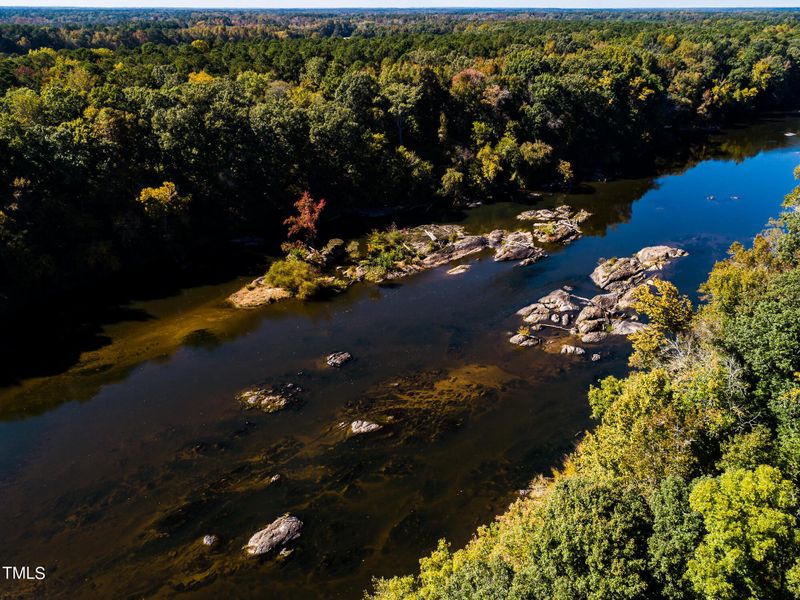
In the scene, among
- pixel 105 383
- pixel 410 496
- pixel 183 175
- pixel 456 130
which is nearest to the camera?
pixel 410 496

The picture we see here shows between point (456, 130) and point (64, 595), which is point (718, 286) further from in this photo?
point (456, 130)

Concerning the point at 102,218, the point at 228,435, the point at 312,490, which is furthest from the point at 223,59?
the point at 312,490

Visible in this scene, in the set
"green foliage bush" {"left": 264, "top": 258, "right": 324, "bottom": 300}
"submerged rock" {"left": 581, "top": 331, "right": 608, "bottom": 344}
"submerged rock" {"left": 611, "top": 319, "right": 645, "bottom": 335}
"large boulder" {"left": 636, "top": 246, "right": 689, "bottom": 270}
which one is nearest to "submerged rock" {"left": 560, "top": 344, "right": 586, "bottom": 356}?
"submerged rock" {"left": 581, "top": 331, "right": 608, "bottom": 344}

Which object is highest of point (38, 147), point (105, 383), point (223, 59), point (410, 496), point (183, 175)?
point (223, 59)

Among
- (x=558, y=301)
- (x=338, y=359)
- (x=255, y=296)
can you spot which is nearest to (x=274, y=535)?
(x=338, y=359)

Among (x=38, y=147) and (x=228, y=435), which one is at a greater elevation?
(x=38, y=147)

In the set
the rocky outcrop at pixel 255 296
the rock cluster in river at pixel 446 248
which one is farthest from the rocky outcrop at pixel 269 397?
the rock cluster in river at pixel 446 248
